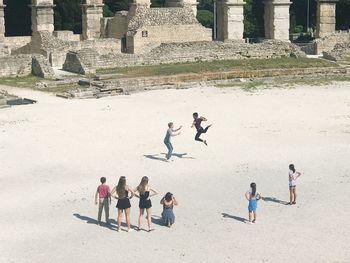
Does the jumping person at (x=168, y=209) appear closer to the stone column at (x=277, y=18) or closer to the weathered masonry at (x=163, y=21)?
the weathered masonry at (x=163, y=21)

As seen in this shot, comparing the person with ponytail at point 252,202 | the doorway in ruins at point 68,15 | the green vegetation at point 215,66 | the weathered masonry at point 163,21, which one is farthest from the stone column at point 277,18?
the person with ponytail at point 252,202

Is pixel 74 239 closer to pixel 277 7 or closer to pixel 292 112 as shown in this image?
pixel 292 112

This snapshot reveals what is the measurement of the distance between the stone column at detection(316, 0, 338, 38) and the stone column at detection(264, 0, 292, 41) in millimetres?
2901

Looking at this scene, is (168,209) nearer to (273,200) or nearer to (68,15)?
(273,200)

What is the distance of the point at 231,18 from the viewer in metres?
45.8

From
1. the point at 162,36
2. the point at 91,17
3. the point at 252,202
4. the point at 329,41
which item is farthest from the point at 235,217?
the point at 329,41

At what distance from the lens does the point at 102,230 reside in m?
13.4

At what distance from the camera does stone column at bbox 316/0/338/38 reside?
159 ft

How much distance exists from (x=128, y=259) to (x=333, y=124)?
42.9 ft

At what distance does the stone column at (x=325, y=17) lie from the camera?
48531 millimetres

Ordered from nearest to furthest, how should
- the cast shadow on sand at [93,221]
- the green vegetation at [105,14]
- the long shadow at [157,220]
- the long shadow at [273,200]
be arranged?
1. the cast shadow on sand at [93,221]
2. the long shadow at [157,220]
3. the long shadow at [273,200]
4. the green vegetation at [105,14]

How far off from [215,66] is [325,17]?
15497 millimetres

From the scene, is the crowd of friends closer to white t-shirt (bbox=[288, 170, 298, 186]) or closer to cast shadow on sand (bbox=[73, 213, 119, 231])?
cast shadow on sand (bbox=[73, 213, 119, 231])

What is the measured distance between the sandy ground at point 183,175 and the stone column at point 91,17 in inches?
A: 632
